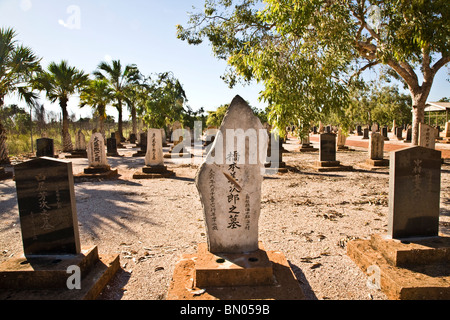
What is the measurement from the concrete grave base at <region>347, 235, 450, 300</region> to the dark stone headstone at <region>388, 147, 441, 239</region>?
6.4 inches

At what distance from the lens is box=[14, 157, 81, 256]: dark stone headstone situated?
3135mm

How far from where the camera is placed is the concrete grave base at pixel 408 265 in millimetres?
2697

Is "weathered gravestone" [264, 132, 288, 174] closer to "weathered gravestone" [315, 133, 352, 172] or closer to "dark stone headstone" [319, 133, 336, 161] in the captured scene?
"weathered gravestone" [315, 133, 352, 172]

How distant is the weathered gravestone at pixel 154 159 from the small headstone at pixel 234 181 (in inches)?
284

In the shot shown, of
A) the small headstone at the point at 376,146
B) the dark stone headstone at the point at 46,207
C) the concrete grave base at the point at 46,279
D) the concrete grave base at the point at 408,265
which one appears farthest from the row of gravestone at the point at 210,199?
the small headstone at the point at 376,146

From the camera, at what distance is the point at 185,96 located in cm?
2934

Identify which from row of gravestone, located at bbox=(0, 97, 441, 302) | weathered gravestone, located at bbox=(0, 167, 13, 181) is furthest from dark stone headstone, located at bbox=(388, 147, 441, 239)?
weathered gravestone, located at bbox=(0, 167, 13, 181)

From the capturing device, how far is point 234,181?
3.10 m

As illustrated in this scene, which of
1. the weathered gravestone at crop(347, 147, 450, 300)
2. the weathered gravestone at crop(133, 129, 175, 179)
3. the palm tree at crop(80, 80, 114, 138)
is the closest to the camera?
the weathered gravestone at crop(347, 147, 450, 300)

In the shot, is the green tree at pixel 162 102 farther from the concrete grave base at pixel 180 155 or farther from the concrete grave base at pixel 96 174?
the concrete grave base at pixel 96 174

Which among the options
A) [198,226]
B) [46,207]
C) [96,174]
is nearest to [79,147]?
[96,174]

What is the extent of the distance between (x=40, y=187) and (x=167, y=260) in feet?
5.91

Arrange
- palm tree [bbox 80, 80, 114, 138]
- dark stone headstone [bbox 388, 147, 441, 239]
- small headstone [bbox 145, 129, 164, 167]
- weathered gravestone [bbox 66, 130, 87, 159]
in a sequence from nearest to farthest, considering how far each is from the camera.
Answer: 1. dark stone headstone [bbox 388, 147, 441, 239]
2. small headstone [bbox 145, 129, 164, 167]
3. weathered gravestone [bbox 66, 130, 87, 159]
4. palm tree [bbox 80, 80, 114, 138]

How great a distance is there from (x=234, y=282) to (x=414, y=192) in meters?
2.57
